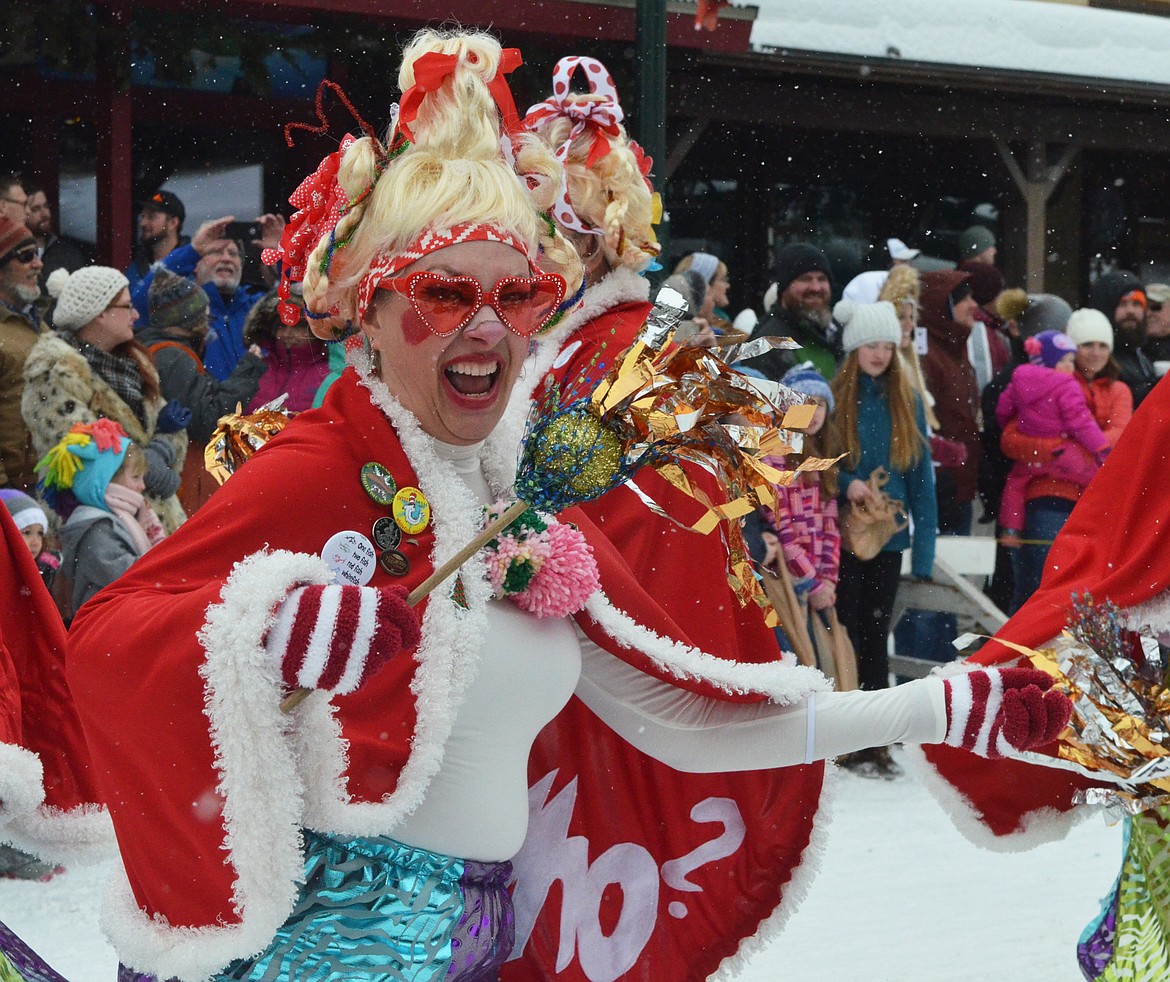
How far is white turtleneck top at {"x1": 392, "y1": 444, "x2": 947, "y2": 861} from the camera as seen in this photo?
8.00ft

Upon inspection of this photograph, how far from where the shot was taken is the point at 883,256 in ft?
40.3

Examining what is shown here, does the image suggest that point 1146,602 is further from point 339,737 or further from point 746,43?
point 746,43

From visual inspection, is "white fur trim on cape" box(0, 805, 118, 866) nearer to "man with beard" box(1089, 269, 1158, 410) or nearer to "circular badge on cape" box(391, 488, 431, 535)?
"circular badge on cape" box(391, 488, 431, 535)

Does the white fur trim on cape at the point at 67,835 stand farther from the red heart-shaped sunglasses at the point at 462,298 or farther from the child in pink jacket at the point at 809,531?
the child in pink jacket at the point at 809,531

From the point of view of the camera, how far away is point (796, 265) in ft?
25.0

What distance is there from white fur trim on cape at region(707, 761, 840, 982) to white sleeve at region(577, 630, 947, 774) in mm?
229

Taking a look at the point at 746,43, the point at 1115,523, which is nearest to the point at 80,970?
the point at 1115,523

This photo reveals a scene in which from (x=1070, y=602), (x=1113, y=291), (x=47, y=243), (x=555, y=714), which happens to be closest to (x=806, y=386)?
(x=1070, y=602)

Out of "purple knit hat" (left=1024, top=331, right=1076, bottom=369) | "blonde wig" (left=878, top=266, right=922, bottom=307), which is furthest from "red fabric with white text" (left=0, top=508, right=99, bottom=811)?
"purple knit hat" (left=1024, top=331, right=1076, bottom=369)

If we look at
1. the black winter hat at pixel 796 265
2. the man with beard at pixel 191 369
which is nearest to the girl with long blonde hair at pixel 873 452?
the black winter hat at pixel 796 265

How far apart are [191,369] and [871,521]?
2.83 m

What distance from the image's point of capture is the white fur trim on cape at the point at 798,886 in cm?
295

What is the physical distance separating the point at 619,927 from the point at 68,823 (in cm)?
106

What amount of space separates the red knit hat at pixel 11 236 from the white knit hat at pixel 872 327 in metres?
3.33
